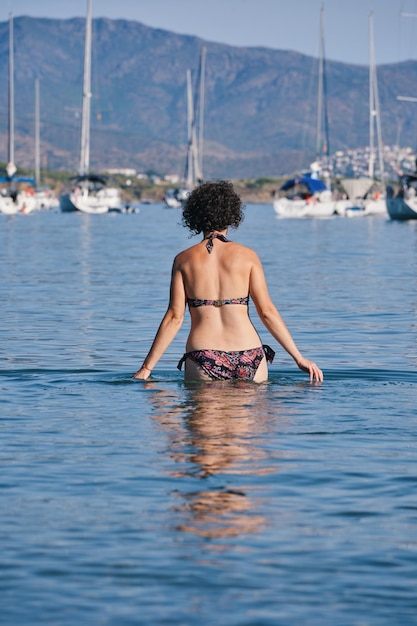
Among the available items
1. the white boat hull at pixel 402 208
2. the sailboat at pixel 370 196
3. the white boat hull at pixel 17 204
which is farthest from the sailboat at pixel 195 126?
the white boat hull at pixel 402 208

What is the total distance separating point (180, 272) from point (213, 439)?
1651mm

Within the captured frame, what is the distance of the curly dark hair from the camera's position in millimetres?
9711

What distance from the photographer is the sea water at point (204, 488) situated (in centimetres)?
559

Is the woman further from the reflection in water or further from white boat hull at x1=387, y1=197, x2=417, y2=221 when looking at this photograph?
white boat hull at x1=387, y1=197, x2=417, y2=221

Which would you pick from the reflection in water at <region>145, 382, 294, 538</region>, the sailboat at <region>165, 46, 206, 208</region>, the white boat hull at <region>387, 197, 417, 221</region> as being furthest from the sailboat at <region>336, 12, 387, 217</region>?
the reflection in water at <region>145, 382, 294, 538</region>

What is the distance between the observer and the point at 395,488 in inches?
292

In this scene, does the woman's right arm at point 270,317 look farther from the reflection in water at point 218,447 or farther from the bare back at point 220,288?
the reflection in water at point 218,447

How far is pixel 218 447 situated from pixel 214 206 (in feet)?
6.49

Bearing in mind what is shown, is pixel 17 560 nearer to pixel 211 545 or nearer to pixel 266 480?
pixel 211 545

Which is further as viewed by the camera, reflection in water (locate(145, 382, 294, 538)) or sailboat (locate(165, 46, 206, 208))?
sailboat (locate(165, 46, 206, 208))

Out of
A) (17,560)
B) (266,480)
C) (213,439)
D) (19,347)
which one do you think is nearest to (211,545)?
(17,560)

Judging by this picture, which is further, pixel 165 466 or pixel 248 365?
pixel 248 365

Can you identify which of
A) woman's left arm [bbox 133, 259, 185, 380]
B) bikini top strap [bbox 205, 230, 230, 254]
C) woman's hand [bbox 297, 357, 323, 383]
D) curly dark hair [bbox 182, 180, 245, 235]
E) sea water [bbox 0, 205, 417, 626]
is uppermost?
curly dark hair [bbox 182, 180, 245, 235]

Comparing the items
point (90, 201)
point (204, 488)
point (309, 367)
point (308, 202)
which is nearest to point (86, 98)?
point (90, 201)
